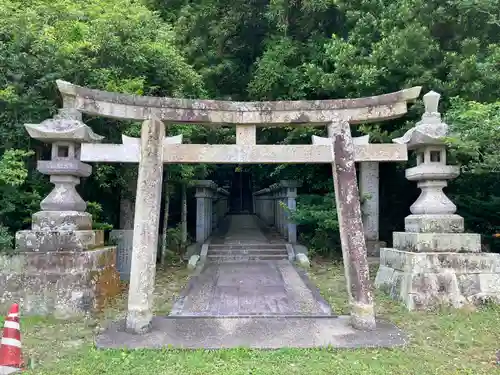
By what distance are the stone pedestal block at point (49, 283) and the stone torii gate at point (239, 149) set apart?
1364mm

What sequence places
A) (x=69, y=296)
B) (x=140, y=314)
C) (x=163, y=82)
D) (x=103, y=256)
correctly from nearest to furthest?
(x=140, y=314) → (x=69, y=296) → (x=103, y=256) → (x=163, y=82)

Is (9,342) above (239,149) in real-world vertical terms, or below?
below

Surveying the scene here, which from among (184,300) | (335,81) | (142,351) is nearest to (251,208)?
(335,81)

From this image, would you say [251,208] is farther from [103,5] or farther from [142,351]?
[142,351]

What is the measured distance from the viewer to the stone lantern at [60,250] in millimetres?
6953

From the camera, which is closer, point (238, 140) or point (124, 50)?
point (238, 140)

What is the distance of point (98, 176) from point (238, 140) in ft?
15.0

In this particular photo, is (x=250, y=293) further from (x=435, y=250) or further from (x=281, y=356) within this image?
(x=435, y=250)

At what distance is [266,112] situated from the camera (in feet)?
23.7

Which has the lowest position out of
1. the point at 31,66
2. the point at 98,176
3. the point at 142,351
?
the point at 142,351

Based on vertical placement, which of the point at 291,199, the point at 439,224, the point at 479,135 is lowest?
the point at 439,224

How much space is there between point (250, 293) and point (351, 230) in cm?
301

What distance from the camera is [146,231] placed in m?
6.58

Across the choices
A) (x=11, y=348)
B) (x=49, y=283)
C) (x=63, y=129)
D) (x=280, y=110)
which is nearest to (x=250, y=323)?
(x=11, y=348)
